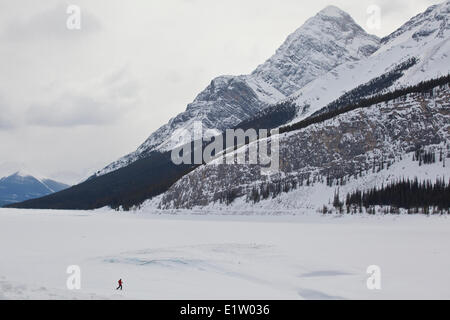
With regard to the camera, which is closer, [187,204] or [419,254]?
[419,254]

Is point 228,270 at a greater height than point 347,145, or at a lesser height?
lesser

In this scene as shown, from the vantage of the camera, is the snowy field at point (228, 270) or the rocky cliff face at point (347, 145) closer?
the snowy field at point (228, 270)

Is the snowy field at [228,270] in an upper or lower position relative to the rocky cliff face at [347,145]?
lower

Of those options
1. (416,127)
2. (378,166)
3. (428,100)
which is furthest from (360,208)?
(428,100)

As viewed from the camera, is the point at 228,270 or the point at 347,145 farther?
the point at 347,145

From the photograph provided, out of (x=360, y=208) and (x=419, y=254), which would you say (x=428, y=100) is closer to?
(x=360, y=208)

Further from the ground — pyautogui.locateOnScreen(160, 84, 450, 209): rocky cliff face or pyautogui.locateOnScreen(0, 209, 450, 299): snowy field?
pyautogui.locateOnScreen(160, 84, 450, 209): rocky cliff face

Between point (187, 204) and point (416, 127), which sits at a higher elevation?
point (416, 127)

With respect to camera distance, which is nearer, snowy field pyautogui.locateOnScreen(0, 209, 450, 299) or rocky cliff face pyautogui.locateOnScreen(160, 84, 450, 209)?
snowy field pyautogui.locateOnScreen(0, 209, 450, 299)
